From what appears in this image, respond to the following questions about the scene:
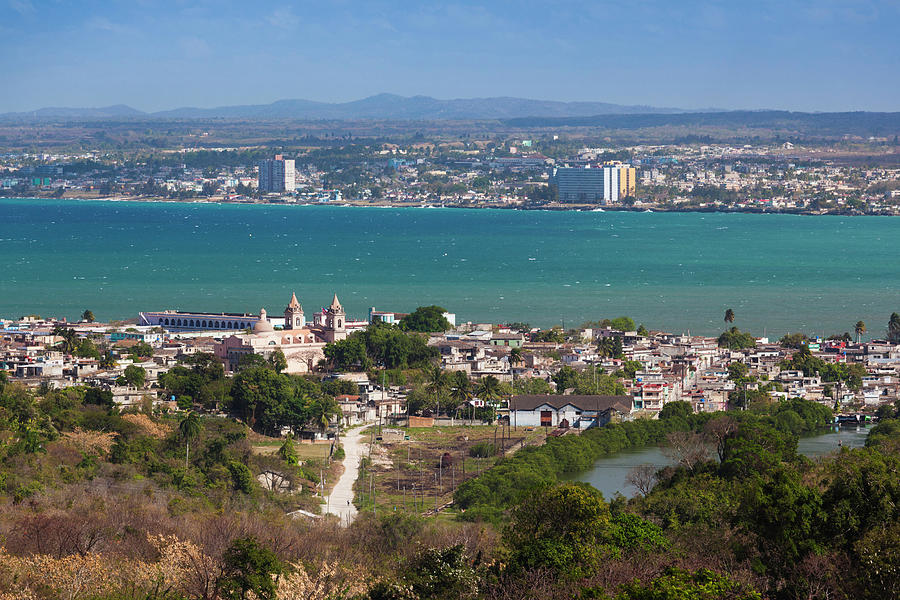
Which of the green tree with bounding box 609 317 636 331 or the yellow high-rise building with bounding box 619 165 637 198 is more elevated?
the green tree with bounding box 609 317 636 331

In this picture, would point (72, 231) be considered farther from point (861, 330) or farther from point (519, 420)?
point (519, 420)

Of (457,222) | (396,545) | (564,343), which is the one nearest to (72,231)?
(457,222)

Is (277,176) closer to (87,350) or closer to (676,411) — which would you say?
(87,350)

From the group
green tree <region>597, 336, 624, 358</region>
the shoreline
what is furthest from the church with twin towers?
the shoreline

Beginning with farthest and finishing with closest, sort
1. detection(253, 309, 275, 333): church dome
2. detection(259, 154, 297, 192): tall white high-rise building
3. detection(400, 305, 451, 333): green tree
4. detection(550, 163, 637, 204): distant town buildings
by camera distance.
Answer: detection(259, 154, 297, 192): tall white high-rise building < detection(550, 163, 637, 204): distant town buildings < detection(400, 305, 451, 333): green tree < detection(253, 309, 275, 333): church dome

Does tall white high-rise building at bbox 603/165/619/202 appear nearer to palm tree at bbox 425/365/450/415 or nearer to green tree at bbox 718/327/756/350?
green tree at bbox 718/327/756/350

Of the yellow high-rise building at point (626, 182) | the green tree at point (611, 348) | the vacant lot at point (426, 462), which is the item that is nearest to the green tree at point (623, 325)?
the green tree at point (611, 348)

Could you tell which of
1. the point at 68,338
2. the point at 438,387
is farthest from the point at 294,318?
the point at 438,387

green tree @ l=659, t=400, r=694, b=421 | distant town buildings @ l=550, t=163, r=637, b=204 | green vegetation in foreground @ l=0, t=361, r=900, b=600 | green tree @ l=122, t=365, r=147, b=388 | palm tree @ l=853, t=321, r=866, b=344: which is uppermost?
green vegetation in foreground @ l=0, t=361, r=900, b=600
